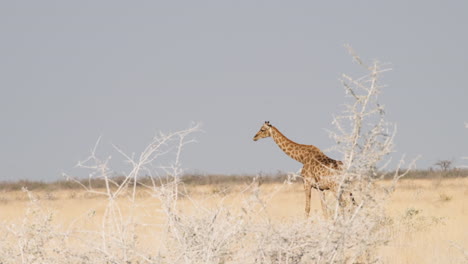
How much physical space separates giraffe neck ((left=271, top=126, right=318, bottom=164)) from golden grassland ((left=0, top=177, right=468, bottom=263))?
1.06 meters

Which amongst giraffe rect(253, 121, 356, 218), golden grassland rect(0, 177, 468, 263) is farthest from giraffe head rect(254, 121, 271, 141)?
golden grassland rect(0, 177, 468, 263)

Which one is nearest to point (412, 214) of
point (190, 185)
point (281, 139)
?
point (281, 139)

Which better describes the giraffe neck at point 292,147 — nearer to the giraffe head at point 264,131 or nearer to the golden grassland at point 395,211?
the giraffe head at point 264,131

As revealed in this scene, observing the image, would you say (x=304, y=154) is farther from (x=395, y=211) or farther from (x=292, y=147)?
(x=395, y=211)

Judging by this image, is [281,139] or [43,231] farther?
[281,139]

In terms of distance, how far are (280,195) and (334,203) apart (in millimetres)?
20030

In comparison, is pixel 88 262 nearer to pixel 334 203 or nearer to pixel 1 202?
pixel 334 203

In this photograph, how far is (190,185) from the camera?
106 ft

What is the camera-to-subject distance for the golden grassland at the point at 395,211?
23.1 feet

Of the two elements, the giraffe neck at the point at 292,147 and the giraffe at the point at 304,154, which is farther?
the giraffe neck at the point at 292,147

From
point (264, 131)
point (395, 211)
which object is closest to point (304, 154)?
point (264, 131)

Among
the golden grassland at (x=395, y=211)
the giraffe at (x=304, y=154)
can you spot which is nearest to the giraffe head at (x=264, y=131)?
the giraffe at (x=304, y=154)

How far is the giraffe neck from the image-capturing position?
1534 centimetres

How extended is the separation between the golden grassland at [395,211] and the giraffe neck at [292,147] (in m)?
1.06
